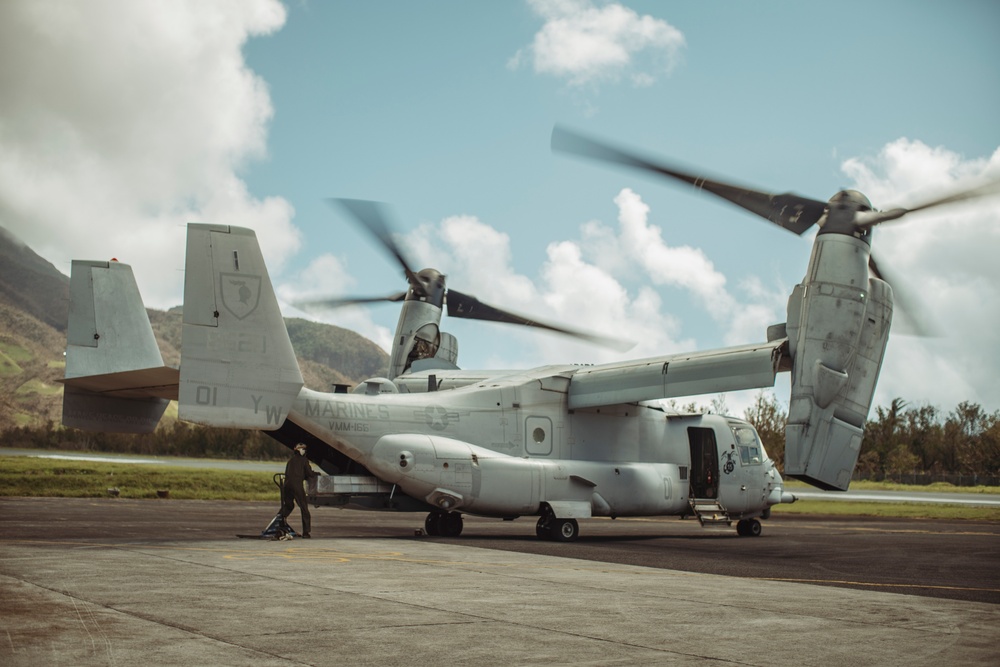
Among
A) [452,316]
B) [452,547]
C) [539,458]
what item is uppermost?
[452,316]

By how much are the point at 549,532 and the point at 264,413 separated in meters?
6.98

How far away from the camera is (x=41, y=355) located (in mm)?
67062

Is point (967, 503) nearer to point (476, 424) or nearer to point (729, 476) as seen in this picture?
point (729, 476)

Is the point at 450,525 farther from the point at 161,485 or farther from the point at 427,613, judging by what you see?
the point at 161,485

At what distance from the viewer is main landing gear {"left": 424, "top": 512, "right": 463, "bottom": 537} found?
66.7 feet

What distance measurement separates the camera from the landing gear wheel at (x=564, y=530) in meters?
20.1

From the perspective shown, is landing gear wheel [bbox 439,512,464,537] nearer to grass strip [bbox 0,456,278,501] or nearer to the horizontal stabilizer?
the horizontal stabilizer

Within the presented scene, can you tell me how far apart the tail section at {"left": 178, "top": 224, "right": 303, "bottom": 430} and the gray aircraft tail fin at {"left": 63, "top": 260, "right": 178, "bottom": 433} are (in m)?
2.16

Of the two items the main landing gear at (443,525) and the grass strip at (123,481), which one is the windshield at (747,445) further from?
the grass strip at (123,481)

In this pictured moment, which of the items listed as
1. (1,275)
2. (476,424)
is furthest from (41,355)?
(476,424)

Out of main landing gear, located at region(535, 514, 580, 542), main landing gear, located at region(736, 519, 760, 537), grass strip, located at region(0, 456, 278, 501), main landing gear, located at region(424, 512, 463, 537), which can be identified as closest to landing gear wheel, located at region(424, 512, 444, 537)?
main landing gear, located at region(424, 512, 463, 537)

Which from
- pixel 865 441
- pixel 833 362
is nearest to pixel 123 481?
pixel 833 362

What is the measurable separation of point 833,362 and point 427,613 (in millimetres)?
12278

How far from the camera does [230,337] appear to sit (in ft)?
52.7
